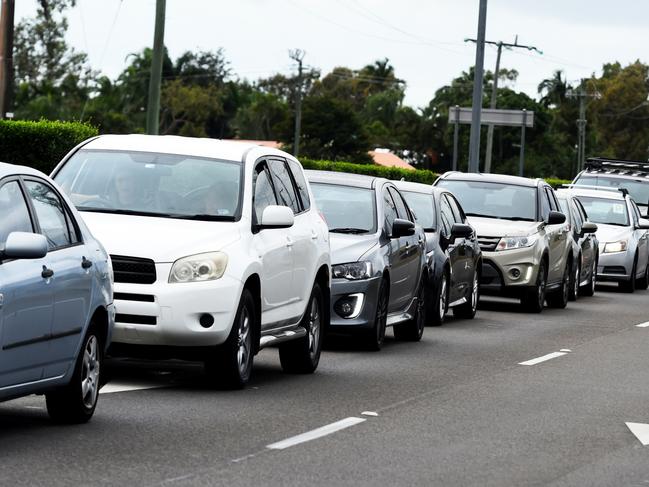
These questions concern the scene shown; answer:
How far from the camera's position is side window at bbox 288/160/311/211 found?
13736 millimetres

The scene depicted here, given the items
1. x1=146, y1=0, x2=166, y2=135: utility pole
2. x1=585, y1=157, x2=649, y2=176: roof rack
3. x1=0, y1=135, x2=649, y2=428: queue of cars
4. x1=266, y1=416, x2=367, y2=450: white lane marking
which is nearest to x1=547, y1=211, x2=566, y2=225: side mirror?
x1=0, y1=135, x2=649, y2=428: queue of cars

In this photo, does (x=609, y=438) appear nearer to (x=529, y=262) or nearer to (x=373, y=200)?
(x=373, y=200)

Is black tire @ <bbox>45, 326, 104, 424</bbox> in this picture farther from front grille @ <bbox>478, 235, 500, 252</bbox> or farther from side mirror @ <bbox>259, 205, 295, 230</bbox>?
front grille @ <bbox>478, 235, 500, 252</bbox>

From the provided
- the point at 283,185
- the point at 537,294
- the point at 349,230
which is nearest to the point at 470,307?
the point at 537,294

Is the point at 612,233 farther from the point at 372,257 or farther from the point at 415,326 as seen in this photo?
the point at 372,257

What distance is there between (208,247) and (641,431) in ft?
10.1

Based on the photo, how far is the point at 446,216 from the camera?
20.5 meters

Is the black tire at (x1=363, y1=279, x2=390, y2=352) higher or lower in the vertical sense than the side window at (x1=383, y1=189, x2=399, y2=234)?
lower

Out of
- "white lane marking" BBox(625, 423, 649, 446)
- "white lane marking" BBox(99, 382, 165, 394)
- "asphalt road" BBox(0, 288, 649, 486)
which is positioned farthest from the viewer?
"white lane marking" BBox(99, 382, 165, 394)

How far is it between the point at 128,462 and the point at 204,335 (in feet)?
9.52

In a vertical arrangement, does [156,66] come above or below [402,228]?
above

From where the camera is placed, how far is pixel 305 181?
46.0 ft

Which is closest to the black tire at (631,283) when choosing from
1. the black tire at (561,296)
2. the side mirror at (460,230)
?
the black tire at (561,296)

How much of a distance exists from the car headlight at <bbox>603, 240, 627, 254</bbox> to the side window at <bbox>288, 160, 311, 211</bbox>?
1819cm
